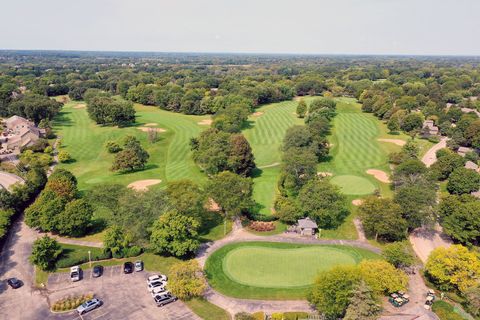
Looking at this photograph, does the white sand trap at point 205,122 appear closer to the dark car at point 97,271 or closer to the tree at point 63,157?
the tree at point 63,157

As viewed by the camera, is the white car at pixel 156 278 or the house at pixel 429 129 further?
the house at pixel 429 129

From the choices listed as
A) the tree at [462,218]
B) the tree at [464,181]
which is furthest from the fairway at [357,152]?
the tree at [462,218]

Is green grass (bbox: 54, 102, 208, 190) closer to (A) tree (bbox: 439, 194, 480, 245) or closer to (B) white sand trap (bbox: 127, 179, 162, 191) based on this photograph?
(B) white sand trap (bbox: 127, 179, 162, 191)

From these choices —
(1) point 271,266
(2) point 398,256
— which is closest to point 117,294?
(1) point 271,266

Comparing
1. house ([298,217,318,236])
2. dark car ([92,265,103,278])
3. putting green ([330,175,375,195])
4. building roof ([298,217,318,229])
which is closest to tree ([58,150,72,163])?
dark car ([92,265,103,278])

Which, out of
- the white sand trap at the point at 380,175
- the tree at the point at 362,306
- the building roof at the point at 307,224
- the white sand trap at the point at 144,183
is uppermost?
the tree at the point at 362,306

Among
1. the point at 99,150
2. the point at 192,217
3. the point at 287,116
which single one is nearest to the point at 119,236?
the point at 192,217

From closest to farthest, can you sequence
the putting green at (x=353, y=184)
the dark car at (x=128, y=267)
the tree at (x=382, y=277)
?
the tree at (x=382, y=277) < the dark car at (x=128, y=267) < the putting green at (x=353, y=184)
